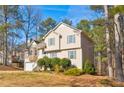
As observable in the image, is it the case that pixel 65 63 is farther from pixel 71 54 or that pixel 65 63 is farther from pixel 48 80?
pixel 48 80

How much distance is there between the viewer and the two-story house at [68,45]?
7.62 m

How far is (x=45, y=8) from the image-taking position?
7.51 metres

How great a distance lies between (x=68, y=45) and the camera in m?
7.79

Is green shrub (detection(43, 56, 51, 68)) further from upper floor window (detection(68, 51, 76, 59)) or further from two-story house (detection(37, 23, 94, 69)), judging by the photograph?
upper floor window (detection(68, 51, 76, 59))

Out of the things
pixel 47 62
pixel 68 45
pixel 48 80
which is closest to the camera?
pixel 48 80

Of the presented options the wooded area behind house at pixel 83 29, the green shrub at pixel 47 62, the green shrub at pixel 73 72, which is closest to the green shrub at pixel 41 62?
the green shrub at pixel 47 62

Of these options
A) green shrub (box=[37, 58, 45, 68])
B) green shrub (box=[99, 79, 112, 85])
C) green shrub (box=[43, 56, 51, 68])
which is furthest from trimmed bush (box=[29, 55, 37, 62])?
green shrub (box=[99, 79, 112, 85])

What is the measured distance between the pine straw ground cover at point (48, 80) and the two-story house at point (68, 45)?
0.31 m

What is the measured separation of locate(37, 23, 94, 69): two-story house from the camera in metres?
7.62

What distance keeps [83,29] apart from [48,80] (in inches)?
44.0

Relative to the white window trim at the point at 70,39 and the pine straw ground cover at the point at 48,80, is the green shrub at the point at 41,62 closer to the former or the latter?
the pine straw ground cover at the point at 48,80

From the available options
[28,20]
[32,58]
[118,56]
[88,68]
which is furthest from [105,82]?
[28,20]
